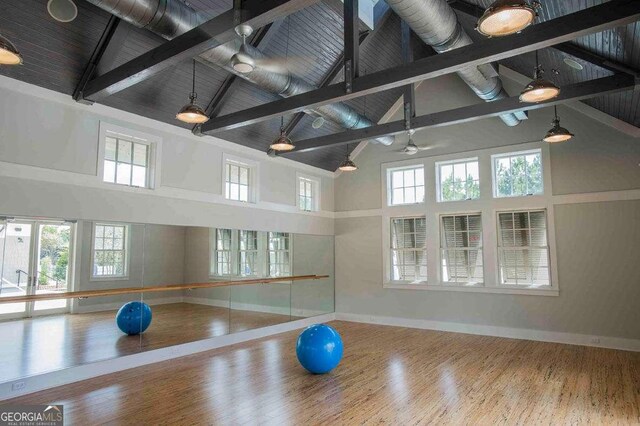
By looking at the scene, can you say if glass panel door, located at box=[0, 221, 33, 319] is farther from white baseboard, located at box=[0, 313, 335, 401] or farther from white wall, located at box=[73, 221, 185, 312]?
white baseboard, located at box=[0, 313, 335, 401]

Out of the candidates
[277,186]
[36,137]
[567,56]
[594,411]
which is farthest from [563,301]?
[36,137]

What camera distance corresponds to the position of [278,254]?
8438 mm

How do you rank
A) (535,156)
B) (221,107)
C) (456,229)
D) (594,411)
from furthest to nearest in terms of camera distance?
(456,229) → (535,156) → (221,107) → (594,411)

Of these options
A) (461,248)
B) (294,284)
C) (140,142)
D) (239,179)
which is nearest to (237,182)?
(239,179)

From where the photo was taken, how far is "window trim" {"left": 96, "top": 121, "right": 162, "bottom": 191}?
18.6 feet

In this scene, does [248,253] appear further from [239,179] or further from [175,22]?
[175,22]

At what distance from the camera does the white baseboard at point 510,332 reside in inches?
264

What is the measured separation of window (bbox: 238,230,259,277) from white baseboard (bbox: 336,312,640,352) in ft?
9.98

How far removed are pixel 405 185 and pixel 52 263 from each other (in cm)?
684

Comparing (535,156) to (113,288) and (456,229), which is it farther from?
(113,288)

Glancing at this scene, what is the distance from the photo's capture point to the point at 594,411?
4.14 metres

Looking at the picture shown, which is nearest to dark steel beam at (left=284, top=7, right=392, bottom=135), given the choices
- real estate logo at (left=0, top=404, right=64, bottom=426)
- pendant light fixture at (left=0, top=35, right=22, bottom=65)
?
pendant light fixture at (left=0, top=35, right=22, bottom=65)

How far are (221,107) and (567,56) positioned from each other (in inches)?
207

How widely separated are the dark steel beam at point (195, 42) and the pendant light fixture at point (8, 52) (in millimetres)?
1455
